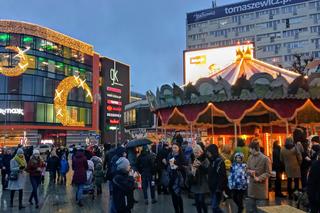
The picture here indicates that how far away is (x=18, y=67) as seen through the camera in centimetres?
5309

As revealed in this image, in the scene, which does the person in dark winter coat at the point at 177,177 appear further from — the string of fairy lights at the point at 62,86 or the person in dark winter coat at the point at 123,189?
the string of fairy lights at the point at 62,86

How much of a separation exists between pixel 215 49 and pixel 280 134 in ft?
42.4

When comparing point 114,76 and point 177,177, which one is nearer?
point 177,177

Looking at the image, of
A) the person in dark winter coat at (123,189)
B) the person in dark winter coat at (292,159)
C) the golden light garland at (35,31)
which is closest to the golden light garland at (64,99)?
the golden light garland at (35,31)

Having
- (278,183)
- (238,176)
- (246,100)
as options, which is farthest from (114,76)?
(238,176)

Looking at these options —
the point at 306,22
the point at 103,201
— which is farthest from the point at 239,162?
the point at 306,22

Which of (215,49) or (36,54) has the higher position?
(36,54)

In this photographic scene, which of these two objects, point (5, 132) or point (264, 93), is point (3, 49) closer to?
point (5, 132)

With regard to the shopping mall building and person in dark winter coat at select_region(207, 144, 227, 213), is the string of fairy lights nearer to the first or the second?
the shopping mall building

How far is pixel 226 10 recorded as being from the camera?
83812mm

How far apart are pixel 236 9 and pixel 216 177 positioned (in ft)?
261

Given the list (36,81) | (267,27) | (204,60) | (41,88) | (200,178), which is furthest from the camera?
(267,27)

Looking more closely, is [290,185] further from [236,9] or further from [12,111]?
[236,9]

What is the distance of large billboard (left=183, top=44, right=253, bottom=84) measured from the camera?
28.5 metres
